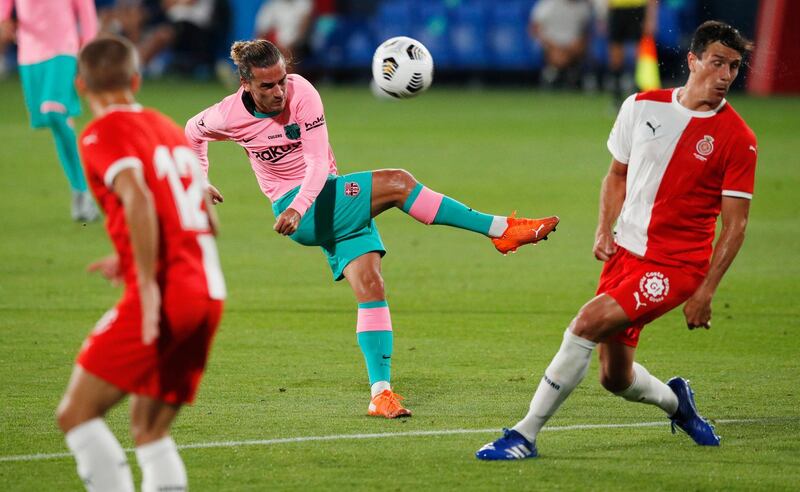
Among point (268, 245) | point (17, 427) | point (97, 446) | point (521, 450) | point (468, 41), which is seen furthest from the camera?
point (468, 41)

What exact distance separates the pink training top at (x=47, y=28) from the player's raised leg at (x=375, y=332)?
6.90m

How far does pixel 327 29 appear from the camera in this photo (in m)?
31.0

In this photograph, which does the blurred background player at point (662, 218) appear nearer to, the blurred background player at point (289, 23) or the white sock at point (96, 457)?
the white sock at point (96, 457)

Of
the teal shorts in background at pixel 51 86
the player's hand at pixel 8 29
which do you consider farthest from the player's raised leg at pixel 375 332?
the player's hand at pixel 8 29

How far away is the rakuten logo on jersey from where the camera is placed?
7383mm

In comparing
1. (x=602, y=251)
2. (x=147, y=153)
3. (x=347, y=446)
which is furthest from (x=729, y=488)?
(x=147, y=153)

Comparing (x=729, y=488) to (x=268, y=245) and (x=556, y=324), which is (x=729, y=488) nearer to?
(x=556, y=324)

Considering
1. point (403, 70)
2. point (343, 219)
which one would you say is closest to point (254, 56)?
point (343, 219)

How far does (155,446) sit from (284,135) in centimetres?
312

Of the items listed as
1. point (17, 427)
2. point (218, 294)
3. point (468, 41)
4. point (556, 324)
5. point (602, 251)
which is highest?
point (218, 294)

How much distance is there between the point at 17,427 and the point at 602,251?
3022 mm

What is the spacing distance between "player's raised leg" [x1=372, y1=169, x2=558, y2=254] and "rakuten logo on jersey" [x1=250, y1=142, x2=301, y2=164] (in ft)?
1.64

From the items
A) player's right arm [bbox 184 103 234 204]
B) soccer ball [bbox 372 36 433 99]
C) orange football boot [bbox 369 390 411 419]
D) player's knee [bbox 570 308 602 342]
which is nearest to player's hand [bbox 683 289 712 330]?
player's knee [bbox 570 308 602 342]

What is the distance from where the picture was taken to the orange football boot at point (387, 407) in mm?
6723
